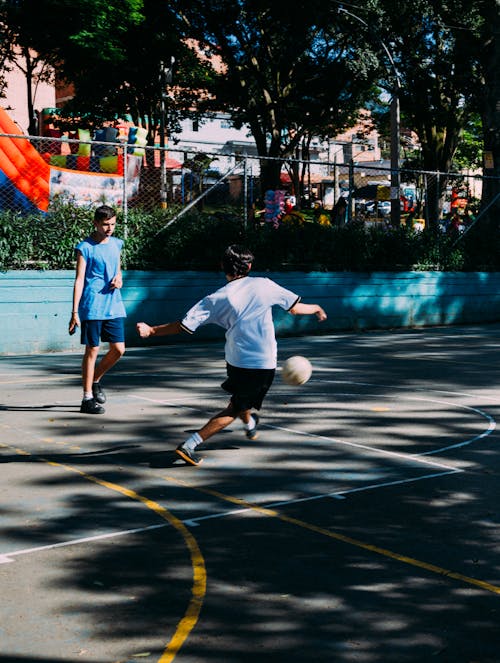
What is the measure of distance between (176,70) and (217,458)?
120 ft

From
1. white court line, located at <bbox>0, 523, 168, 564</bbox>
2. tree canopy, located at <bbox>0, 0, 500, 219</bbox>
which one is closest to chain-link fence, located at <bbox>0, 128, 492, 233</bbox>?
white court line, located at <bbox>0, 523, 168, 564</bbox>

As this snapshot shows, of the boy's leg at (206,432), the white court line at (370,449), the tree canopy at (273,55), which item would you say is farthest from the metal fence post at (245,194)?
the tree canopy at (273,55)

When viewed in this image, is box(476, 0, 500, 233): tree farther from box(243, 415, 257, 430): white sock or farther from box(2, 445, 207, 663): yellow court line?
box(2, 445, 207, 663): yellow court line

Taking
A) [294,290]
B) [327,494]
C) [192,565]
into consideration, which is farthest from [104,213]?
[294,290]

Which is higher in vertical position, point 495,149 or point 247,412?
point 495,149

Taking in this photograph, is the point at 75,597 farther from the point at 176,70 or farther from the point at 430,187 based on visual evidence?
the point at 176,70

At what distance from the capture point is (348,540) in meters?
5.48

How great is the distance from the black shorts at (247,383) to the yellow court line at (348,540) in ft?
2.52

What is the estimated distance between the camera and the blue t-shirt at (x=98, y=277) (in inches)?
374

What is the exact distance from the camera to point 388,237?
2080cm

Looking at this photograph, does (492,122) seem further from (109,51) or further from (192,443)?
(192,443)

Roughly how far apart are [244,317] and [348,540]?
6.91 feet

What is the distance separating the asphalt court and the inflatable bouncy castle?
6.20 meters

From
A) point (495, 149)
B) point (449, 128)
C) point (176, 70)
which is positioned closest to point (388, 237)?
point (495, 149)
